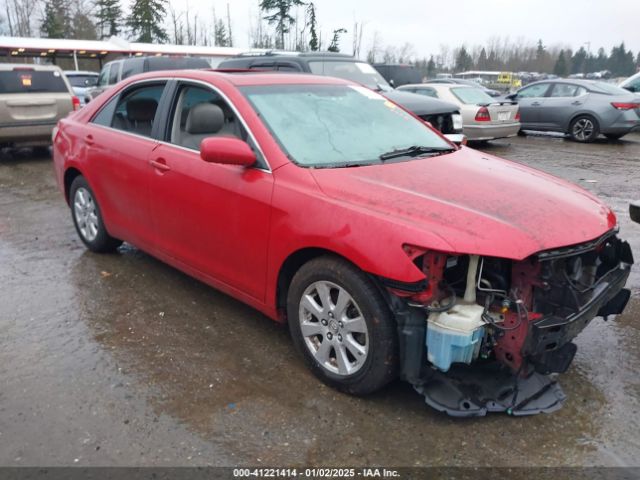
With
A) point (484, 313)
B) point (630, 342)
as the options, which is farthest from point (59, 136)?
point (630, 342)

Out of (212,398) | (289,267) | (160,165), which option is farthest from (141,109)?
(212,398)

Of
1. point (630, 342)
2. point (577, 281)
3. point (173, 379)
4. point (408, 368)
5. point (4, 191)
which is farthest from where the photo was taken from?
point (4, 191)

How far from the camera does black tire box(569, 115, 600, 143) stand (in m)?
13.2

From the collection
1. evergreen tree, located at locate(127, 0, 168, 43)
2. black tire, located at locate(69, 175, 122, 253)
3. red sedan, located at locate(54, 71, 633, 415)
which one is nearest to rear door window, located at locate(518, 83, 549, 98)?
red sedan, located at locate(54, 71, 633, 415)

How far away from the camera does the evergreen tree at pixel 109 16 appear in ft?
188

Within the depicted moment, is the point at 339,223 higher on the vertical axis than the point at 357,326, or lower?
higher

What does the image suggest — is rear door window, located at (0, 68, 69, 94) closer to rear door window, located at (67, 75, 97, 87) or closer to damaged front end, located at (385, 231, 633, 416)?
rear door window, located at (67, 75, 97, 87)

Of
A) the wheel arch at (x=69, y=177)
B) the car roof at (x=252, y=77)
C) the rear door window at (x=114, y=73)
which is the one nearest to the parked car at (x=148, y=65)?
the rear door window at (x=114, y=73)

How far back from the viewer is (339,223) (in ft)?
9.48

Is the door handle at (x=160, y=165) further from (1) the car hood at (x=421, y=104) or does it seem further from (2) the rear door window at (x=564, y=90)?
(2) the rear door window at (x=564, y=90)

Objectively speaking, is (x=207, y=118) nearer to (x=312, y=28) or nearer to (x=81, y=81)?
(x=81, y=81)

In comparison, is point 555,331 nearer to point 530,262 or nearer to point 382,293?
point 530,262

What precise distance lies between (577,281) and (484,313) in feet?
2.21

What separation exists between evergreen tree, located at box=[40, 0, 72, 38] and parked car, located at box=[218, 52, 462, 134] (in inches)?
2218
